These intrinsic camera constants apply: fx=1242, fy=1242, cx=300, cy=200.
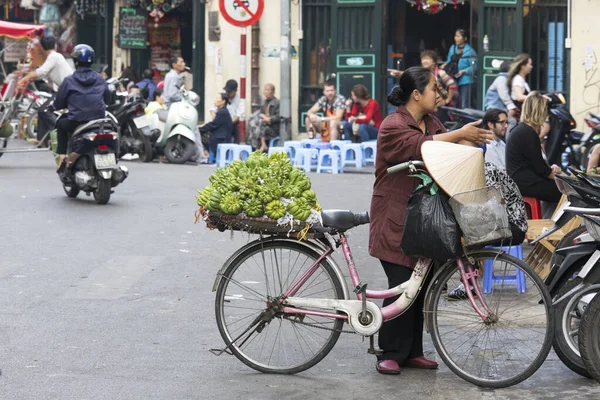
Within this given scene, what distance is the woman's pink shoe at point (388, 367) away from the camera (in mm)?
6562

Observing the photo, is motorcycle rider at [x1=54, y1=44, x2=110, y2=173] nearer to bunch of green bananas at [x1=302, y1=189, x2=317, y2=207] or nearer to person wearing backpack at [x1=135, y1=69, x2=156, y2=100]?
bunch of green bananas at [x1=302, y1=189, x2=317, y2=207]

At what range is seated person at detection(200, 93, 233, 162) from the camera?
20.5 meters

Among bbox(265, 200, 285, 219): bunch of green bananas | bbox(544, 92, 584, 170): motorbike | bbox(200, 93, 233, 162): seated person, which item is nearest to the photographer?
bbox(265, 200, 285, 219): bunch of green bananas

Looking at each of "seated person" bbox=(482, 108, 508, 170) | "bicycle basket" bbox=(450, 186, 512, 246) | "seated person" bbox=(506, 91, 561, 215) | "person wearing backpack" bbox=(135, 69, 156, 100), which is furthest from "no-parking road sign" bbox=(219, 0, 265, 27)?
"bicycle basket" bbox=(450, 186, 512, 246)

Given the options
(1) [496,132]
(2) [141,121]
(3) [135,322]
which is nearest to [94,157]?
(1) [496,132]

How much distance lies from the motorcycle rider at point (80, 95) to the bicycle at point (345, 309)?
7.43 meters

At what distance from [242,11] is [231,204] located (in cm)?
1312

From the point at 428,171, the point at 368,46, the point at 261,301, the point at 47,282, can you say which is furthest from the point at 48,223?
the point at 368,46

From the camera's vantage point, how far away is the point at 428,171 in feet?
20.2

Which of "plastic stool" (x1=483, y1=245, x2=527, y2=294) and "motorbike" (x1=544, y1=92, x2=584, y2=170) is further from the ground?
"motorbike" (x1=544, y1=92, x2=584, y2=170)

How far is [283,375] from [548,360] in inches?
59.9

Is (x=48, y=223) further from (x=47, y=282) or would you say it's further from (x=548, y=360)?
(x=548, y=360)

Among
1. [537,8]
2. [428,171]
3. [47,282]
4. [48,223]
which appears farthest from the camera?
[537,8]

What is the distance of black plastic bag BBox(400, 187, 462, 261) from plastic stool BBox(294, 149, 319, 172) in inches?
507
